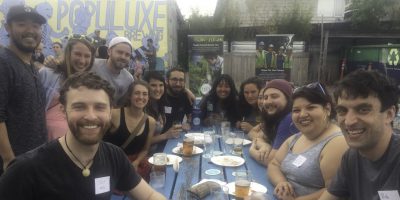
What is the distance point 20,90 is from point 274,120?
238cm

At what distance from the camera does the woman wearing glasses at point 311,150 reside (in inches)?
85.2

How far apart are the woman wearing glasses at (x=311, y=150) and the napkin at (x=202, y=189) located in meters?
0.47

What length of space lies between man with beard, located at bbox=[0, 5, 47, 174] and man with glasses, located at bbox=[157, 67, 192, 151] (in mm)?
2278

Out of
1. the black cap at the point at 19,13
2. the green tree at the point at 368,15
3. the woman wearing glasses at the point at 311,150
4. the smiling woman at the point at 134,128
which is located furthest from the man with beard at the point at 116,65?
the green tree at the point at 368,15

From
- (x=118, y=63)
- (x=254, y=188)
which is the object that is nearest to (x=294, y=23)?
(x=118, y=63)

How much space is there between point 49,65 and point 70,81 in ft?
5.65

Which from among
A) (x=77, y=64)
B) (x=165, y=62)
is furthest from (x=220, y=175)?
(x=165, y=62)

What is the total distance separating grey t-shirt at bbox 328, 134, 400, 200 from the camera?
1.64m

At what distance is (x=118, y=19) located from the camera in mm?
9547

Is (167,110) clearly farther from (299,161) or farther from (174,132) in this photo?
(299,161)

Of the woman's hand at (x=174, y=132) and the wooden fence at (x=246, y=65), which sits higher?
the wooden fence at (x=246, y=65)

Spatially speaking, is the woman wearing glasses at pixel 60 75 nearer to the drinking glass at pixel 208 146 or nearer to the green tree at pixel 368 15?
the drinking glass at pixel 208 146

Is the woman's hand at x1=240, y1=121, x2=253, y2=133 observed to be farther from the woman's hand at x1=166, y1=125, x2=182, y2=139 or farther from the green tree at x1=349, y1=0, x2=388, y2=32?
the green tree at x1=349, y1=0, x2=388, y2=32

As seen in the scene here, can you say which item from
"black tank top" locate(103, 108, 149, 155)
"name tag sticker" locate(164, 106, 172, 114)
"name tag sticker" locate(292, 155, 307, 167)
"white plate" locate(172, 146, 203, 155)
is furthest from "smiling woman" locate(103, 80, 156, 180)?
"name tag sticker" locate(292, 155, 307, 167)
